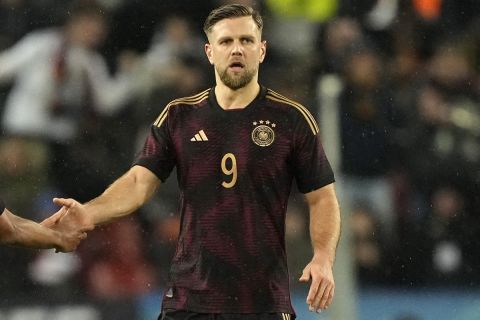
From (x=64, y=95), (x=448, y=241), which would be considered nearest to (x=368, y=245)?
(x=448, y=241)

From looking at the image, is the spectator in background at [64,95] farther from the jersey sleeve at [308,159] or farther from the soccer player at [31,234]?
the jersey sleeve at [308,159]

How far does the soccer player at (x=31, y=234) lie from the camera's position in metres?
4.34

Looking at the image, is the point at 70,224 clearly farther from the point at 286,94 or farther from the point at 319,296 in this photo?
the point at 286,94

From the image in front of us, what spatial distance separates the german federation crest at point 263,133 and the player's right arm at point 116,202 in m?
0.50

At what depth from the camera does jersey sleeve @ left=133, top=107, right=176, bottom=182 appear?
4.59 meters

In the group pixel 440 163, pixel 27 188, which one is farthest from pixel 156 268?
pixel 440 163

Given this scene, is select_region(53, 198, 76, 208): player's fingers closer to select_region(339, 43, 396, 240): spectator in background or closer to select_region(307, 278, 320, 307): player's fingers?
select_region(307, 278, 320, 307): player's fingers

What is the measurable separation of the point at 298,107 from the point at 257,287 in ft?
2.64

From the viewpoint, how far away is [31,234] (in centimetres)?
446

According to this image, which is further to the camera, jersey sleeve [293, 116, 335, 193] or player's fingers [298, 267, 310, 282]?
jersey sleeve [293, 116, 335, 193]

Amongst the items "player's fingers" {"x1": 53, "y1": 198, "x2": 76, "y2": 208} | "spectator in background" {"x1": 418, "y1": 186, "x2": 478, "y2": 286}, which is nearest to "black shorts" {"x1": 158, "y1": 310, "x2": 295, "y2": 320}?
"player's fingers" {"x1": 53, "y1": 198, "x2": 76, "y2": 208}

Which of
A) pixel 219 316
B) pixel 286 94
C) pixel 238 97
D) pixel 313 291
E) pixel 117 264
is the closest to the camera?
pixel 313 291

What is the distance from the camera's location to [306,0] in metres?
7.62

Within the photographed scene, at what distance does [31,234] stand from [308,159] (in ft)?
3.95
